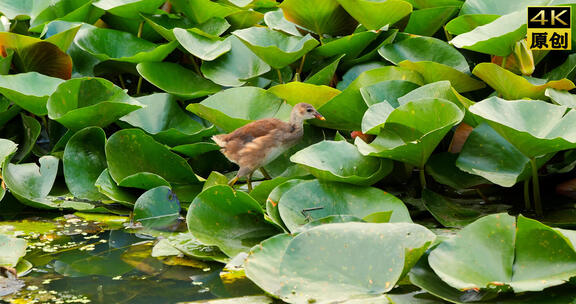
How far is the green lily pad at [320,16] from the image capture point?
135 inches

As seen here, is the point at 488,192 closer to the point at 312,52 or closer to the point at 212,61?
the point at 312,52

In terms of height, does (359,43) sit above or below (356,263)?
above

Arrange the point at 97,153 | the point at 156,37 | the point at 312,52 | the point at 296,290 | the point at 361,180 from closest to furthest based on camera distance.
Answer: the point at 296,290 < the point at 361,180 < the point at 97,153 < the point at 312,52 < the point at 156,37

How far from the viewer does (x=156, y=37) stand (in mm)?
4059

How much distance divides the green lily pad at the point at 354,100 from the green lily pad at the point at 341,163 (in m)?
0.31

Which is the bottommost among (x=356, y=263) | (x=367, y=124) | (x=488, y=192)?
(x=488, y=192)

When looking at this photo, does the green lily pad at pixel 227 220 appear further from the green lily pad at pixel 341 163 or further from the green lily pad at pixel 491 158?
the green lily pad at pixel 491 158

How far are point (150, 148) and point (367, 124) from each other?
0.98 meters

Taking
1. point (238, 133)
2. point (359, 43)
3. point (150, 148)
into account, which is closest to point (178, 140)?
point (150, 148)

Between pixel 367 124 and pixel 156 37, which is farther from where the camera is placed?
pixel 156 37

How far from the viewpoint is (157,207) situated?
9.61 feet

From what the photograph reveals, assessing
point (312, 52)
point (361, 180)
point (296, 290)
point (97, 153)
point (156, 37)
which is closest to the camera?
point (296, 290)

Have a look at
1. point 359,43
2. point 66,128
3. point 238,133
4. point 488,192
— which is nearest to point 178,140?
point 238,133

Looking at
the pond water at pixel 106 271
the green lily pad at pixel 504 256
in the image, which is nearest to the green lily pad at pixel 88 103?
the pond water at pixel 106 271
